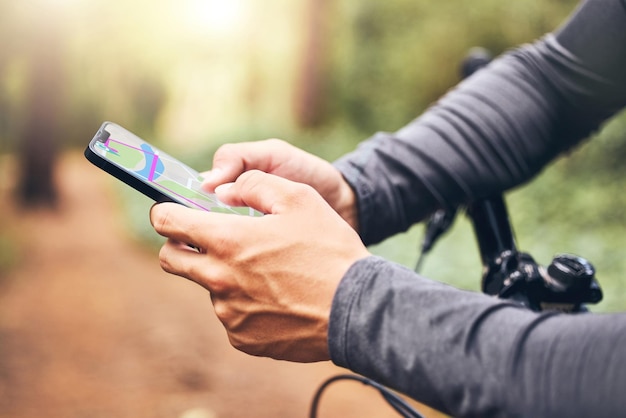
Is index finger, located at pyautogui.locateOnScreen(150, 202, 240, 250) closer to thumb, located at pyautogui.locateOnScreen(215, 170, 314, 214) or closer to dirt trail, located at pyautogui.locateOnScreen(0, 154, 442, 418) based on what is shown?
thumb, located at pyautogui.locateOnScreen(215, 170, 314, 214)

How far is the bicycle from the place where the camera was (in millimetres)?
1158

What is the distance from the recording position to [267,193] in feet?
3.59

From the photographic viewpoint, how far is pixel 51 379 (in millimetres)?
4578

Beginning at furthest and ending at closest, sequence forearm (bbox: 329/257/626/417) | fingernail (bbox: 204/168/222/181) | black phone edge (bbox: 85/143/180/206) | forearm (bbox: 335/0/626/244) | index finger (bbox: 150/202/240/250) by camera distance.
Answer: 1. forearm (bbox: 335/0/626/244)
2. fingernail (bbox: 204/168/222/181)
3. black phone edge (bbox: 85/143/180/206)
4. index finger (bbox: 150/202/240/250)
5. forearm (bbox: 329/257/626/417)

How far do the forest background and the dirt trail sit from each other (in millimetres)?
1028

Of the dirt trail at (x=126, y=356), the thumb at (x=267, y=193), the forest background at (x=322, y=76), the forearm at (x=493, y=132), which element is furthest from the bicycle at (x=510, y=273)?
the forest background at (x=322, y=76)

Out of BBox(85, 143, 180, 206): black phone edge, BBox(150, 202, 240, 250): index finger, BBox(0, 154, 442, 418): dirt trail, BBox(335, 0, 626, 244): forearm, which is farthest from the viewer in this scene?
BBox(0, 154, 442, 418): dirt trail

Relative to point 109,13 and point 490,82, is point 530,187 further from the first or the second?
point 109,13

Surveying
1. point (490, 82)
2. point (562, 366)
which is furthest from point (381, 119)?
point (562, 366)

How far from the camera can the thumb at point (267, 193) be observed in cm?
105

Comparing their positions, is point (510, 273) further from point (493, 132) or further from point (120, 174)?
point (120, 174)

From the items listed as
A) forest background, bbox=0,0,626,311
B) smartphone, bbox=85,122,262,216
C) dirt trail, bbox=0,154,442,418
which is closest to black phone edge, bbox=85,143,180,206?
smartphone, bbox=85,122,262,216

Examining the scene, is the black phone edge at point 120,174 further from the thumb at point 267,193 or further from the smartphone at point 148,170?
the thumb at point 267,193

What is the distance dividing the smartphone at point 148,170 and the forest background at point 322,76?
4.09m
